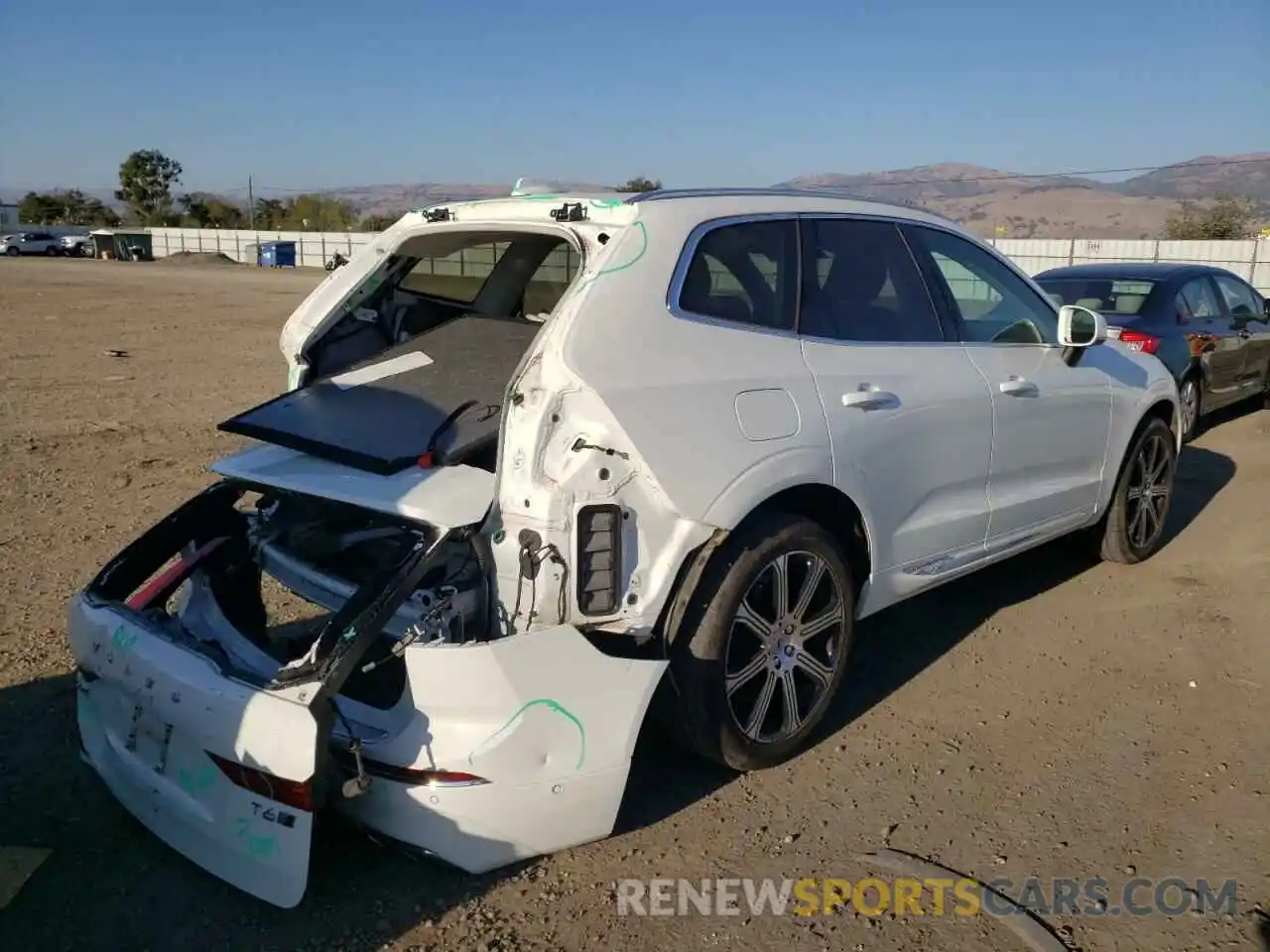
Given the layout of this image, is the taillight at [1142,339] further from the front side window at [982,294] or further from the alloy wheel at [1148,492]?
the front side window at [982,294]

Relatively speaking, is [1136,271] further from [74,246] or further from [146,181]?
[146,181]

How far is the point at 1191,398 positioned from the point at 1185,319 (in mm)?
700

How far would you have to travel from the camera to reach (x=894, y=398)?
3.78m

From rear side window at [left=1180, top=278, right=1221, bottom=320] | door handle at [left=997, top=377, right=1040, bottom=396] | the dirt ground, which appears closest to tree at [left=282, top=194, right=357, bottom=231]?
rear side window at [left=1180, top=278, right=1221, bottom=320]

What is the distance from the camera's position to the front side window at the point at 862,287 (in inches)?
147

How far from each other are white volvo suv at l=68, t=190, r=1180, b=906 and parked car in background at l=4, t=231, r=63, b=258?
203ft

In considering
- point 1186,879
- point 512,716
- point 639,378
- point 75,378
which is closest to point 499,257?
point 639,378

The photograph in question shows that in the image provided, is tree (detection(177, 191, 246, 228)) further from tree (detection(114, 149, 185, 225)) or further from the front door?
the front door

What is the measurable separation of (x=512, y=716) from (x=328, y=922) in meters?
0.73

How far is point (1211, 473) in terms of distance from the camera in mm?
8086

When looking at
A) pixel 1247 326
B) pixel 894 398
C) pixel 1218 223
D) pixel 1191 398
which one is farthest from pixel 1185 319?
pixel 1218 223

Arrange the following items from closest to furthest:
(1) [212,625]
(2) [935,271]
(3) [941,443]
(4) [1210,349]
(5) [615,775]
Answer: (5) [615,775]
(1) [212,625]
(3) [941,443]
(2) [935,271]
(4) [1210,349]

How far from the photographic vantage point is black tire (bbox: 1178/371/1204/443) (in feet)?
29.7

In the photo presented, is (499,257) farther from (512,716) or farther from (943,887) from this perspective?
(943,887)
